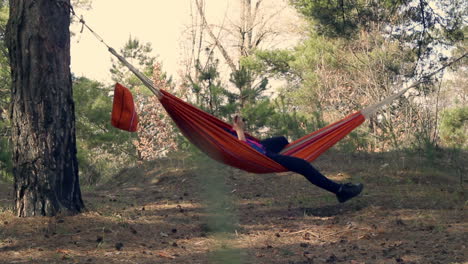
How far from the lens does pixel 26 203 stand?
10.5ft

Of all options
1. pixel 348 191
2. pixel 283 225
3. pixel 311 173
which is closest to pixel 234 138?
pixel 311 173

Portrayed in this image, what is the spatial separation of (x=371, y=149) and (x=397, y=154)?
1.30 meters

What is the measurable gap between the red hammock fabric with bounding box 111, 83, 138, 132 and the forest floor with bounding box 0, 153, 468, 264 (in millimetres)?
574

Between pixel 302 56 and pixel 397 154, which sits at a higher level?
pixel 302 56

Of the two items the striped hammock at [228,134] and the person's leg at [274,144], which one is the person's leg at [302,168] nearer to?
the striped hammock at [228,134]

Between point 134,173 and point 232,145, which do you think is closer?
point 232,145

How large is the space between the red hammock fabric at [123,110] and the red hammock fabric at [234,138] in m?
0.23

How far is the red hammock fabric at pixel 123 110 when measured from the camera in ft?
11.3

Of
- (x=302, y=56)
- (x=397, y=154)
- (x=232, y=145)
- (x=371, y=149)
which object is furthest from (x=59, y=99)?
(x=302, y=56)

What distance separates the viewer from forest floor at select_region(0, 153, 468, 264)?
9.05ft

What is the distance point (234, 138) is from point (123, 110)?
0.80m

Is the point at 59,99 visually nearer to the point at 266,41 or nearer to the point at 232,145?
the point at 232,145

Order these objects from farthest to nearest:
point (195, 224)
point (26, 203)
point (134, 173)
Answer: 1. point (134, 173)
2. point (195, 224)
3. point (26, 203)

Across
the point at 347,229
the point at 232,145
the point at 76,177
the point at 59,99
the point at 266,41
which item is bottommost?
the point at 347,229
